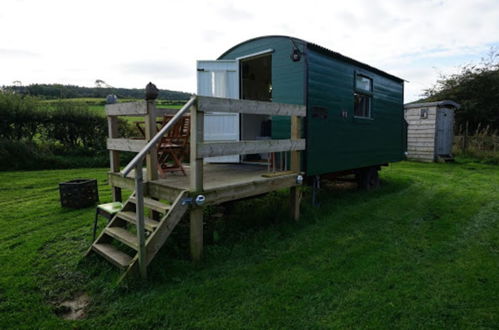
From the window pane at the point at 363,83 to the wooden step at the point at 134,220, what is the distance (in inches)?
201

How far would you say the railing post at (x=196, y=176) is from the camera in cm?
310

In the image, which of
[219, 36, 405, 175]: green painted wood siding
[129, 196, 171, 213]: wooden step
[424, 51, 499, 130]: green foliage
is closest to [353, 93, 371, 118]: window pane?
[219, 36, 405, 175]: green painted wood siding

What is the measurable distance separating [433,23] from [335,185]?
19.8ft

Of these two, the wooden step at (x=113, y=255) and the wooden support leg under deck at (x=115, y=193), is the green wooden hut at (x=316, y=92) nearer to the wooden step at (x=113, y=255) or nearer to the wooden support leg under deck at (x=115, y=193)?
the wooden support leg under deck at (x=115, y=193)

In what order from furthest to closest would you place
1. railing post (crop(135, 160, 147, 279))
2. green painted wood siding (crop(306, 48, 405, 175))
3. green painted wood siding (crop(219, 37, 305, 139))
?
green painted wood siding (crop(306, 48, 405, 175)) → green painted wood siding (crop(219, 37, 305, 139)) → railing post (crop(135, 160, 147, 279))

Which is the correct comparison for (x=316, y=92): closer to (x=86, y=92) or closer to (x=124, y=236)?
(x=124, y=236)

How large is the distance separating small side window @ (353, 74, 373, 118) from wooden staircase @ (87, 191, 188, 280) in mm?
4797

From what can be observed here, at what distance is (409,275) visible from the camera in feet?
10.2

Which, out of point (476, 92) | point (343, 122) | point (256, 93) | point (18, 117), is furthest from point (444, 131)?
point (18, 117)

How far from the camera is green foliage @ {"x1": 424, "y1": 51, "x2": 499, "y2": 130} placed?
663 inches

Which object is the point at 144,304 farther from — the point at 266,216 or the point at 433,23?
the point at 433,23

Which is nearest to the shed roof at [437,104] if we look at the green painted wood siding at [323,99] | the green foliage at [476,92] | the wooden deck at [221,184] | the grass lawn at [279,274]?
the green foliage at [476,92]

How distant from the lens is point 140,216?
2734 millimetres

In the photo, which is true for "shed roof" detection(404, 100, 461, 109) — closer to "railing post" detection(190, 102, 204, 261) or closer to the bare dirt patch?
"railing post" detection(190, 102, 204, 261)
